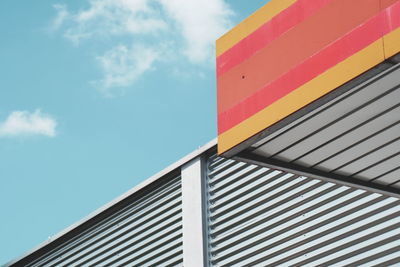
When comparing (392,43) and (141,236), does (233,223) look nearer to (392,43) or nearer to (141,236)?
Answer: (141,236)

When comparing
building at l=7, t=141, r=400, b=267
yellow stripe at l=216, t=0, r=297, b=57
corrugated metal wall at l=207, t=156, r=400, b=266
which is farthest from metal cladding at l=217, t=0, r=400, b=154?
corrugated metal wall at l=207, t=156, r=400, b=266

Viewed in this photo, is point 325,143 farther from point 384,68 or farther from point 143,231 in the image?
point 143,231

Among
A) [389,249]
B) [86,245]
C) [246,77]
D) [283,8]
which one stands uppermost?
[86,245]

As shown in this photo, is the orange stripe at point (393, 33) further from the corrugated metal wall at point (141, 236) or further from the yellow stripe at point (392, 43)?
the corrugated metal wall at point (141, 236)

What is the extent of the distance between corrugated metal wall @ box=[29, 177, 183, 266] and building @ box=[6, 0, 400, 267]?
29 cm

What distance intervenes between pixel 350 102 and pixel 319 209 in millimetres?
3757

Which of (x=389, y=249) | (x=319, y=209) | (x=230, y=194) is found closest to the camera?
(x=389, y=249)

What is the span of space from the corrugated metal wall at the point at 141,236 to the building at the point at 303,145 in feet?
0.96

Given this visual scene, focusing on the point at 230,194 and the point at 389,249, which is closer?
the point at 389,249

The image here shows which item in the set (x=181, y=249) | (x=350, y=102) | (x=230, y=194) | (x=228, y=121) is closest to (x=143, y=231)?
(x=181, y=249)

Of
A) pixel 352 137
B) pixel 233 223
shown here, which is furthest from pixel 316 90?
pixel 233 223

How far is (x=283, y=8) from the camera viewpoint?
700cm

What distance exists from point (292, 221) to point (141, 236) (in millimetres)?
3595

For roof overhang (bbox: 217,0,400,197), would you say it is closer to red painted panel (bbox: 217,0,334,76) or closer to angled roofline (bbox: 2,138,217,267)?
red painted panel (bbox: 217,0,334,76)
